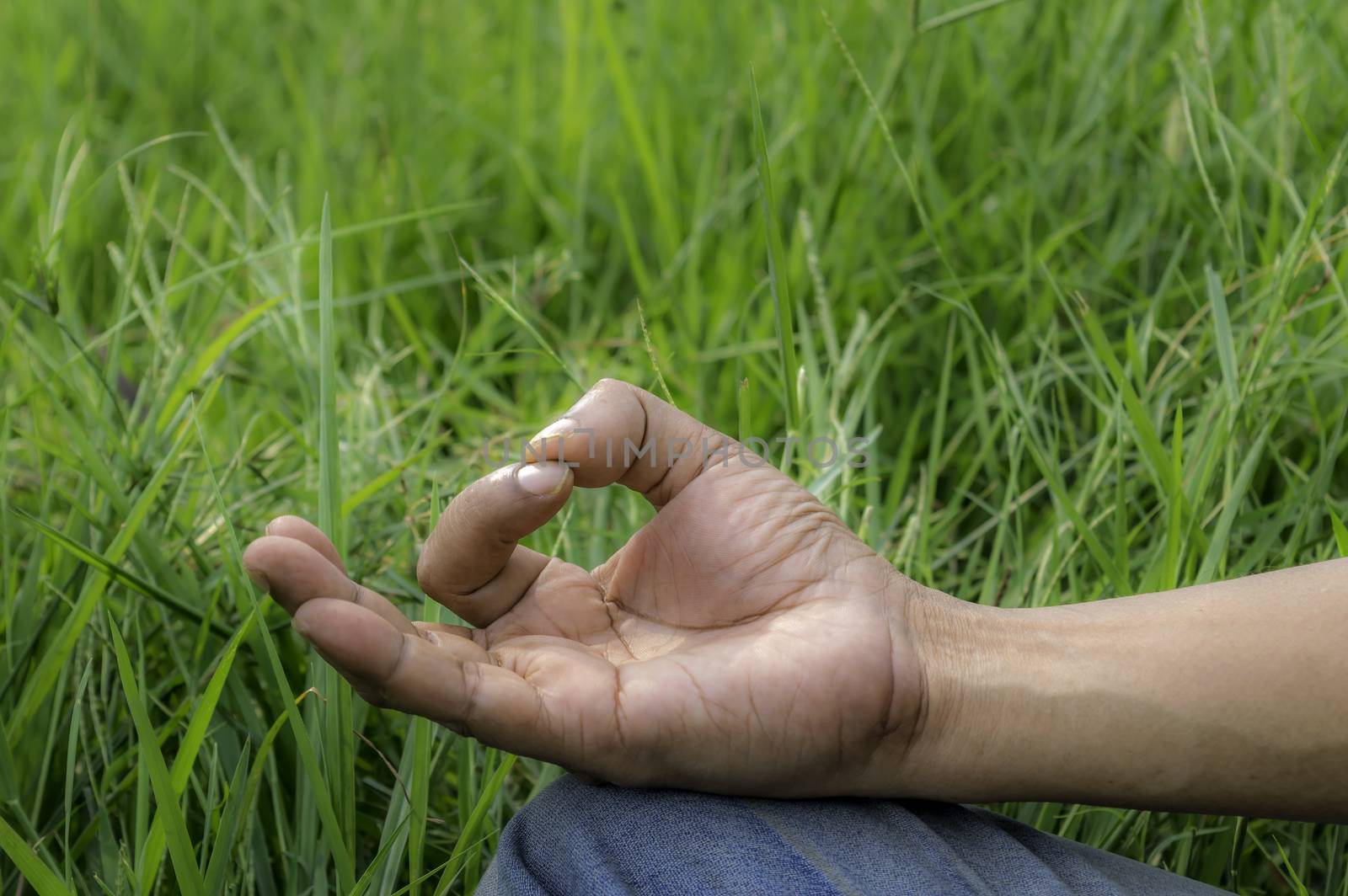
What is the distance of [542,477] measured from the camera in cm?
96

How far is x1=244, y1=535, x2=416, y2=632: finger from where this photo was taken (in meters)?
0.84

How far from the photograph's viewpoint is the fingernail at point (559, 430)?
3.22ft

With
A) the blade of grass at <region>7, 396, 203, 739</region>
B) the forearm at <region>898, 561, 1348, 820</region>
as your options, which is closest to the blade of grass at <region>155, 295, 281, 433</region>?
the blade of grass at <region>7, 396, 203, 739</region>

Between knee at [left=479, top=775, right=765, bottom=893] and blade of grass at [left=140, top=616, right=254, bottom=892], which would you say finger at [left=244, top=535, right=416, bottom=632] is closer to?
blade of grass at [left=140, top=616, right=254, bottom=892]

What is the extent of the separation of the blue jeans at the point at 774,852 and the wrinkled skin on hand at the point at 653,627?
27 millimetres

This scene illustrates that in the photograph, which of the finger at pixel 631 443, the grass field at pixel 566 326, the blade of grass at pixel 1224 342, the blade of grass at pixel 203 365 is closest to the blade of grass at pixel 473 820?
the grass field at pixel 566 326

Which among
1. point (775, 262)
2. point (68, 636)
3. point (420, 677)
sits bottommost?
point (68, 636)

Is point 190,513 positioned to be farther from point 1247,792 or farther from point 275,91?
point 275,91

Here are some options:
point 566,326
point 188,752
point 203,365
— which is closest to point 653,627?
point 188,752

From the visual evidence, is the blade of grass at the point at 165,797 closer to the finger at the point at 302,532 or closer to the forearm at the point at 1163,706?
the finger at the point at 302,532

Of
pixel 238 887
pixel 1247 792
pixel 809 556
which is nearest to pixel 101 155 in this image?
pixel 238 887

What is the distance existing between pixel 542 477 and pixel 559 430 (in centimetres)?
5

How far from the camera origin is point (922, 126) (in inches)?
72.9

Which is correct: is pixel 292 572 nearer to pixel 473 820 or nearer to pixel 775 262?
pixel 473 820
